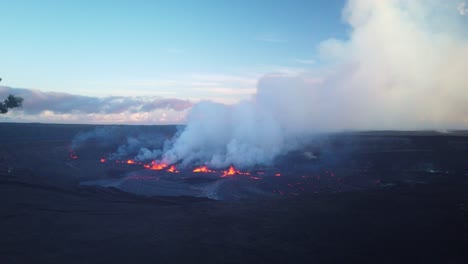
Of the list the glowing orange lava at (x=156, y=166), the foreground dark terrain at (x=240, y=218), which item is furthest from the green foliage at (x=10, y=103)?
the glowing orange lava at (x=156, y=166)

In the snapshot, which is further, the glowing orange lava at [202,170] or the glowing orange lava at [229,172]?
the glowing orange lava at [202,170]

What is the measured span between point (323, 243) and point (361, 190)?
14.5 meters

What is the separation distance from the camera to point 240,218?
19172 mm

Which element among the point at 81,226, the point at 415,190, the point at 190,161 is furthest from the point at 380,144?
the point at 81,226

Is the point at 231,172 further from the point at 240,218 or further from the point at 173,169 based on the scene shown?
the point at 240,218

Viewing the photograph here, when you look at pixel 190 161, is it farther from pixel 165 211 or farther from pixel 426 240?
pixel 426 240

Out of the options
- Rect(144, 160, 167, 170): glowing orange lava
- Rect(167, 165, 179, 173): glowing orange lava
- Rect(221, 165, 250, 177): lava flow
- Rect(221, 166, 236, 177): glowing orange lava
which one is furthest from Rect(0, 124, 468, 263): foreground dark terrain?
Rect(144, 160, 167, 170): glowing orange lava

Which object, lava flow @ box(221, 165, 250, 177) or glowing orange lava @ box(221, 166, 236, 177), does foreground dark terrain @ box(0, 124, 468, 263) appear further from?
lava flow @ box(221, 165, 250, 177)

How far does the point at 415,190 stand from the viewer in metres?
27.6

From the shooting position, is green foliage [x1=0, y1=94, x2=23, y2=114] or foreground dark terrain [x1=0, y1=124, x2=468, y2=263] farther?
green foliage [x1=0, y1=94, x2=23, y2=114]

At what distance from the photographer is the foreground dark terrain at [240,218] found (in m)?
13.9

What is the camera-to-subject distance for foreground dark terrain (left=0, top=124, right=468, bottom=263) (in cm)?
1388

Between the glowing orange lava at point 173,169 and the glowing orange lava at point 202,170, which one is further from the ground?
the glowing orange lava at point 202,170

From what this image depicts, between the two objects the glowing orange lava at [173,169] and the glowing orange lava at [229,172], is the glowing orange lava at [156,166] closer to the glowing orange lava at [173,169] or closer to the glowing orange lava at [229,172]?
the glowing orange lava at [173,169]
